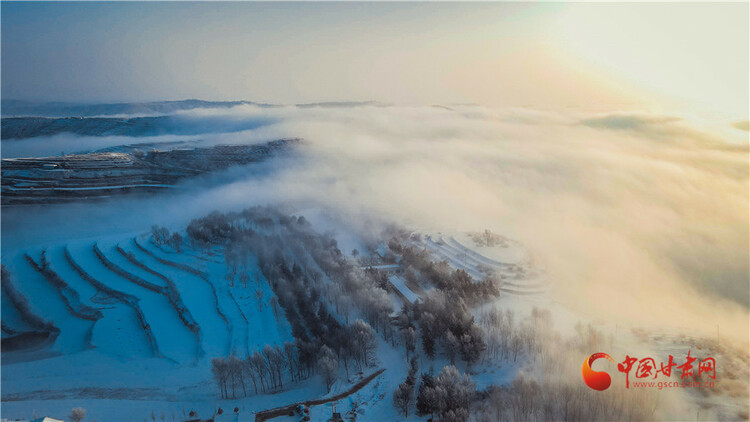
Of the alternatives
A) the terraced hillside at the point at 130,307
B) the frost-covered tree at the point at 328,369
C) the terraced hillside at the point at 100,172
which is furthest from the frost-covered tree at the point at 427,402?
the terraced hillside at the point at 100,172

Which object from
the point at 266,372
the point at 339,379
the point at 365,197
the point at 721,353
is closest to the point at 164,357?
the point at 266,372

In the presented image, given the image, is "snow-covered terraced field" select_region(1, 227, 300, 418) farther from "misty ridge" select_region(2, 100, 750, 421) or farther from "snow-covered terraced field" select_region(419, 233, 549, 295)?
"snow-covered terraced field" select_region(419, 233, 549, 295)

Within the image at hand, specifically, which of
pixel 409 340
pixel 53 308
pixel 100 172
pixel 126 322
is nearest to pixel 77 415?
pixel 126 322

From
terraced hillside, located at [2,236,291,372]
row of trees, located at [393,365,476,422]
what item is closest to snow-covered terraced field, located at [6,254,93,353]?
terraced hillside, located at [2,236,291,372]

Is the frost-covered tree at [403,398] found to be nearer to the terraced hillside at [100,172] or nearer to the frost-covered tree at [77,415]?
the frost-covered tree at [77,415]

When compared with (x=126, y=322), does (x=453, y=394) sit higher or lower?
higher

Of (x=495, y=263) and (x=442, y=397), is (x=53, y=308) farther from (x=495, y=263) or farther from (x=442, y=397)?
(x=495, y=263)

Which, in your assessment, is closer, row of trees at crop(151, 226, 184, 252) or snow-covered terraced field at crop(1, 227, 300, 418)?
snow-covered terraced field at crop(1, 227, 300, 418)

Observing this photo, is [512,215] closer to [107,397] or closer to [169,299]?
[169,299]
